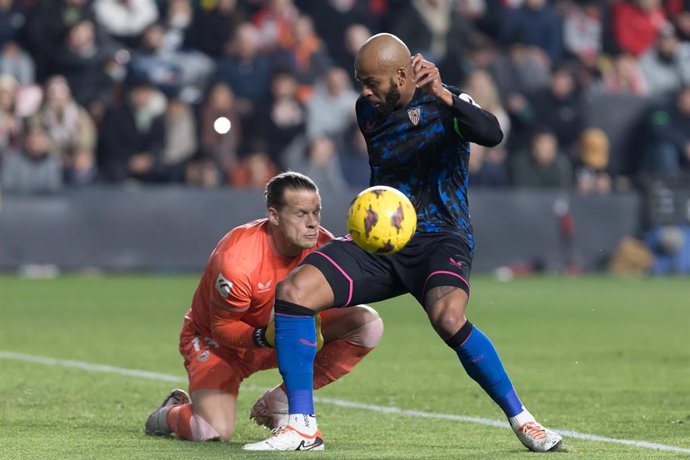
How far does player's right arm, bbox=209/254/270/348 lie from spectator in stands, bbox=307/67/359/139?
44.7 ft

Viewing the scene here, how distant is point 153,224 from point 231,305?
13159 millimetres

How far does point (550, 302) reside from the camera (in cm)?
1738

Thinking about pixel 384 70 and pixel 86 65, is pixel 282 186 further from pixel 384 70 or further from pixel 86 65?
pixel 86 65

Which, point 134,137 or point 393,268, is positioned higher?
point 393,268

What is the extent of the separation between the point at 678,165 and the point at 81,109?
29.3 feet

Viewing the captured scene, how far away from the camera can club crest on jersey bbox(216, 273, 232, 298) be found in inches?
287

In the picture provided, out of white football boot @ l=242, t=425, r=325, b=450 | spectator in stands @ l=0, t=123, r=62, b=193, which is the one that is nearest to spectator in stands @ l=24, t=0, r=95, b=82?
spectator in stands @ l=0, t=123, r=62, b=193

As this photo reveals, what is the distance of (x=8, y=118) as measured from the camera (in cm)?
→ 1970

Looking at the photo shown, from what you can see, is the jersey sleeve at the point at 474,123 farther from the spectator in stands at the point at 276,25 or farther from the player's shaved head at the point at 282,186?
the spectator in stands at the point at 276,25

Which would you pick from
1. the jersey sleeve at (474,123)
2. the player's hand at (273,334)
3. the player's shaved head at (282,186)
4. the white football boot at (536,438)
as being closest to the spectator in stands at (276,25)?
the player's shaved head at (282,186)

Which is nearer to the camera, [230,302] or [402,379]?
[230,302]

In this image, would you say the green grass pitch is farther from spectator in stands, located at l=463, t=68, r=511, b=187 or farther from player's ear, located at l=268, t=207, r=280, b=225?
spectator in stands, located at l=463, t=68, r=511, b=187

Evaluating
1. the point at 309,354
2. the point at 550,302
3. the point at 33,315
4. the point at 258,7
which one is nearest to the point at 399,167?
the point at 309,354

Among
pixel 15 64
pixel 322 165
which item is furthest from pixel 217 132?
pixel 15 64
